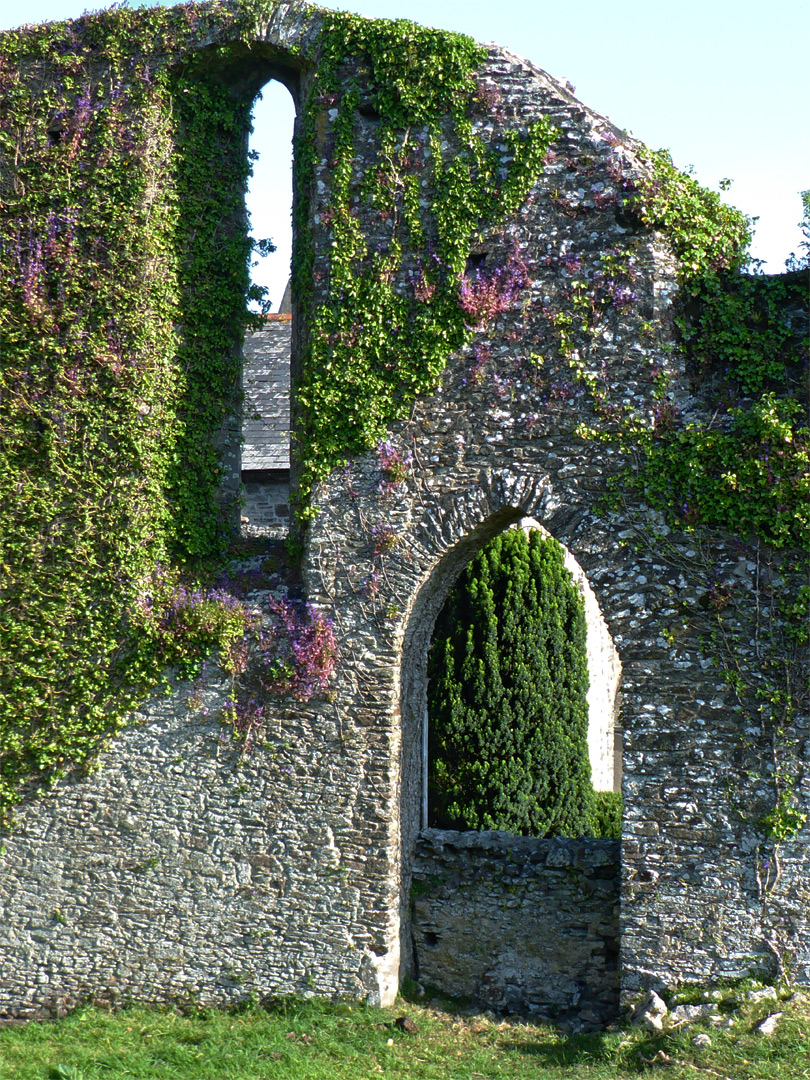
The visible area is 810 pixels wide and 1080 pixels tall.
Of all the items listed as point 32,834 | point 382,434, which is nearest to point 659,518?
point 382,434

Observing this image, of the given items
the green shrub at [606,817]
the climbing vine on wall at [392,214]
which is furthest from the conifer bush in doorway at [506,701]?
the climbing vine on wall at [392,214]

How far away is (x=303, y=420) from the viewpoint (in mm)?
7949

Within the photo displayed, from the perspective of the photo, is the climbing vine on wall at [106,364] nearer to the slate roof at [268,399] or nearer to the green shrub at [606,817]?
the slate roof at [268,399]

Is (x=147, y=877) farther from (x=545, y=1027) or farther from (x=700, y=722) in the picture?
(x=700, y=722)

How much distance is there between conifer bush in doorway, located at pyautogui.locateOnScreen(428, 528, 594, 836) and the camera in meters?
10.8

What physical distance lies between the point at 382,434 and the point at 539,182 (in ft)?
6.99

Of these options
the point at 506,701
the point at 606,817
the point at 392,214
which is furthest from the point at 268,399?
the point at 606,817

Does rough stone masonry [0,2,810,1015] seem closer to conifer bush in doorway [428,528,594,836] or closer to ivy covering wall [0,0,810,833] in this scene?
ivy covering wall [0,0,810,833]

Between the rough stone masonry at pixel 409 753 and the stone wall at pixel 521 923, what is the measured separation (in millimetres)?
58

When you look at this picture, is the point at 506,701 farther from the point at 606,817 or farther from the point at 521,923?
the point at 521,923

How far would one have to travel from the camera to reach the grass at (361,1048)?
20.3 ft

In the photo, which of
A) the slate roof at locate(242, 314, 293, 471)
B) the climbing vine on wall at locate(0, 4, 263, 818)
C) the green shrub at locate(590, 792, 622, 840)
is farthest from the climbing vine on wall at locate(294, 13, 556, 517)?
the green shrub at locate(590, 792, 622, 840)

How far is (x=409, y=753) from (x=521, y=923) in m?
1.52

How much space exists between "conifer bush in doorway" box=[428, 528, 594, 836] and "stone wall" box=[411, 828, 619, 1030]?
2544mm
